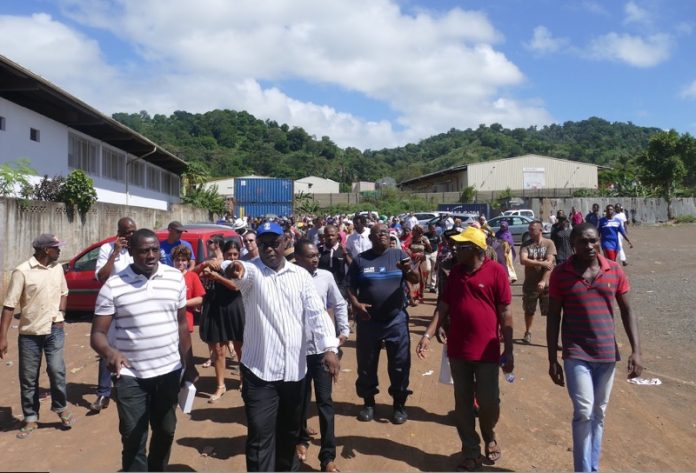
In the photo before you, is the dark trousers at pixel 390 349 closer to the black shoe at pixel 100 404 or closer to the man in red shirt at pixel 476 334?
the man in red shirt at pixel 476 334

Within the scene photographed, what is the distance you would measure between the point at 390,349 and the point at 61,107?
14915mm

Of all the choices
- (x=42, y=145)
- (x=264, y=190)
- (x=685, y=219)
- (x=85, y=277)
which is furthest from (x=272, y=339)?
(x=685, y=219)

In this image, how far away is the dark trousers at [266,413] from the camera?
358 centimetres

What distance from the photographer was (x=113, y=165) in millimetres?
22594

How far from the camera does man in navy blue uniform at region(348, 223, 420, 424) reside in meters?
5.38

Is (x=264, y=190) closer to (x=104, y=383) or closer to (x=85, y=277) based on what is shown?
(x=85, y=277)

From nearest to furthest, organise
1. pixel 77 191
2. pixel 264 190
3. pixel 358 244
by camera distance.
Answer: pixel 358 244 < pixel 77 191 < pixel 264 190

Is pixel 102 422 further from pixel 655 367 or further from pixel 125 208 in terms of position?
pixel 125 208

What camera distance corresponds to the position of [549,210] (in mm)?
36531

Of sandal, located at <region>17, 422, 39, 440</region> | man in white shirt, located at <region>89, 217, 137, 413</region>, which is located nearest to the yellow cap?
man in white shirt, located at <region>89, 217, 137, 413</region>

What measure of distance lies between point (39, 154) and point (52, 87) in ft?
9.08

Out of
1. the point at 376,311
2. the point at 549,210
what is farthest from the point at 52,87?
the point at 549,210

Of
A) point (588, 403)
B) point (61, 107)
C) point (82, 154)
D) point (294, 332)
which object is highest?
point (61, 107)

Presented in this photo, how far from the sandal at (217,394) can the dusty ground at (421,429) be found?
0.07 metres
